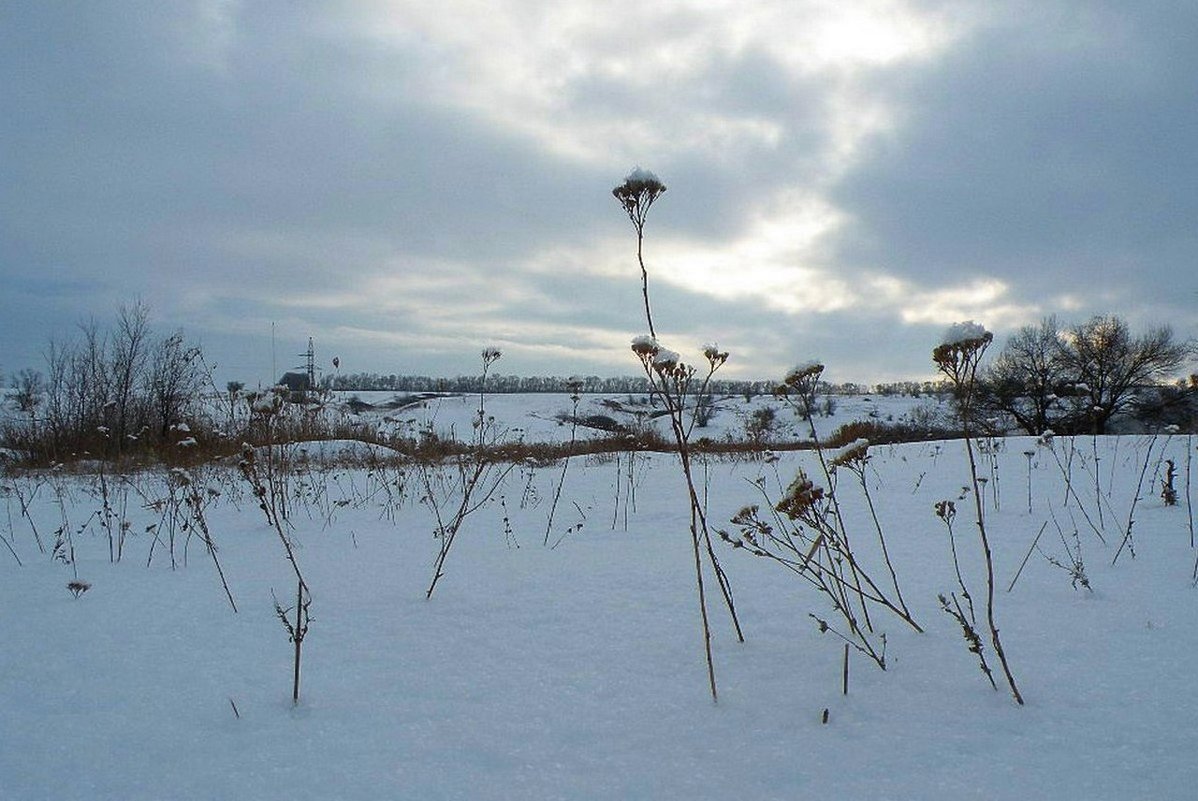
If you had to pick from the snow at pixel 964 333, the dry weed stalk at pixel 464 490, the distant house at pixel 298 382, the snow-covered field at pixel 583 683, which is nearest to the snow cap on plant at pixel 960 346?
the snow at pixel 964 333

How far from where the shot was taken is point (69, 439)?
13.9 m

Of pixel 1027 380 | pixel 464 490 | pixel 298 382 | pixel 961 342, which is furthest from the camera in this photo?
pixel 1027 380

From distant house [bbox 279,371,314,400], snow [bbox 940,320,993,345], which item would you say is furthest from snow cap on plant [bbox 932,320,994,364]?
distant house [bbox 279,371,314,400]

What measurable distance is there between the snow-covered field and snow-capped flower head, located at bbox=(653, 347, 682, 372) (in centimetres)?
89

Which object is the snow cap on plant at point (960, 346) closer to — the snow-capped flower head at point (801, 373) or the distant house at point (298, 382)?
the snow-capped flower head at point (801, 373)

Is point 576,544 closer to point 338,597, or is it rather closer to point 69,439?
point 338,597

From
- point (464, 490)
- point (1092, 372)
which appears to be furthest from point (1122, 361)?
point (464, 490)

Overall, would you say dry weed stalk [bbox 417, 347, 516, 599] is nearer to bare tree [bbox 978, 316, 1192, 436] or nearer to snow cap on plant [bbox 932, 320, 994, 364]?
snow cap on plant [bbox 932, 320, 994, 364]

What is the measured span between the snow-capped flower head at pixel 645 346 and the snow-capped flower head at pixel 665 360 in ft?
0.05

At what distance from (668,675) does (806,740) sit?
0.48m

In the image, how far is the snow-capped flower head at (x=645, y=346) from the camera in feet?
5.92

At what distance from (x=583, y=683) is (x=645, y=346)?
97 centimetres

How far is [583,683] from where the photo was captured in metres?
1.86

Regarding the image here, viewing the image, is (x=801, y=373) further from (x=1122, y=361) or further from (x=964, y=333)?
(x=1122, y=361)
